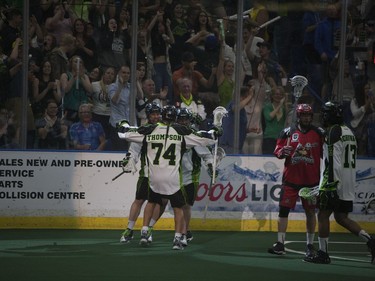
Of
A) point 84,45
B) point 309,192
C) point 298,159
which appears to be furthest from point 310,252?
point 84,45

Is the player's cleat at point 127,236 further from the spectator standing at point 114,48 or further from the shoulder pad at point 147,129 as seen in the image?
the spectator standing at point 114,48

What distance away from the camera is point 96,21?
1229 cm

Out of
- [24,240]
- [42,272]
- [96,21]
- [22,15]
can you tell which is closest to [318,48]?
[96,21]

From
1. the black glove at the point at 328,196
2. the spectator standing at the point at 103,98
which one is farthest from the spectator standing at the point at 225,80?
the black glove at the point at 328,196

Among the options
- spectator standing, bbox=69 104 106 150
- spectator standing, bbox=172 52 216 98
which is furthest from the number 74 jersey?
spectator standing, bbox=172 52 216 98

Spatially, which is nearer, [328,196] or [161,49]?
[328,196]

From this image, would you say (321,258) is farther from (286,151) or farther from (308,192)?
(286,151)

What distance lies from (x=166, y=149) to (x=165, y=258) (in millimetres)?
1286

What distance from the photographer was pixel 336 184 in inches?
342

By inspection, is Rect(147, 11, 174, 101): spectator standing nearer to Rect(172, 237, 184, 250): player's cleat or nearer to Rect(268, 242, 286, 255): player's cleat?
Rect(172, 237, 184, 250): player's cleat

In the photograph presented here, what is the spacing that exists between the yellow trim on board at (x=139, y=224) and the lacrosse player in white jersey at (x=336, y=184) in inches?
114

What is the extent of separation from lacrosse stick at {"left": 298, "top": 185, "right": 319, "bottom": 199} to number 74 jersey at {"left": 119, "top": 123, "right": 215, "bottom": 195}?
116 centimetres

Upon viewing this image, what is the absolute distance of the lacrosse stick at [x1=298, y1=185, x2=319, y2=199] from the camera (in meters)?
9.02

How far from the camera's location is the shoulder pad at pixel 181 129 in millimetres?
9672
